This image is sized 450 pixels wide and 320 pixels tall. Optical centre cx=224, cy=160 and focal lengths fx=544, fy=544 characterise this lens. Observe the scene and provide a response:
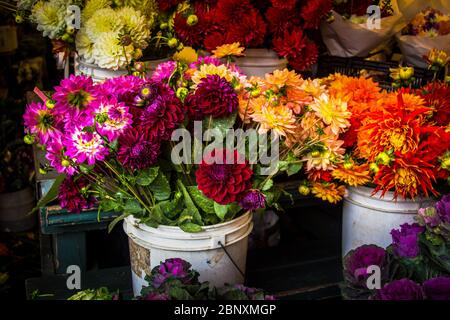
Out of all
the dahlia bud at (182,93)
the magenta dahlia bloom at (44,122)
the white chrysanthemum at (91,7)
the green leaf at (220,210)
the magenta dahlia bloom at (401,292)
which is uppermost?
the white chrysanthemum at (91,7)

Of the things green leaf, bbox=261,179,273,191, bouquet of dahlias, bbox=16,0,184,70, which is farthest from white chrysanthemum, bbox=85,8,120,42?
green leaf, bbox=261,179,273,191

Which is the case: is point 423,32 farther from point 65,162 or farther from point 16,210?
point 16,210

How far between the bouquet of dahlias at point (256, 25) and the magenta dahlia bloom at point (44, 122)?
0.45 m

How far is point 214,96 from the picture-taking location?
31.3 inches

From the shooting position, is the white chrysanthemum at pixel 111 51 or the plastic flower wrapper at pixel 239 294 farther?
the white chrysanthemum at pixel 111 51

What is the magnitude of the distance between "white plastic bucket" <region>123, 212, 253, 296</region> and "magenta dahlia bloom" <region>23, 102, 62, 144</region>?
0.63 feet

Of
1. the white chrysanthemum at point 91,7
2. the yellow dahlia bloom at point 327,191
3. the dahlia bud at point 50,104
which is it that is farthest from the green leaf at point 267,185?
the white chrysanthemum at point 91,7

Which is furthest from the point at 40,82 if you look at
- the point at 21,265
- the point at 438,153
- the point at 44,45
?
the point at 438,153

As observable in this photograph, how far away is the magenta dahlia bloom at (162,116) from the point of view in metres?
0.77

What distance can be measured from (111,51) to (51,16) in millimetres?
191

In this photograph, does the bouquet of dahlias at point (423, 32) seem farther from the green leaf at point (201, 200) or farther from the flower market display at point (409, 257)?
the green leaf at point (201, 200)

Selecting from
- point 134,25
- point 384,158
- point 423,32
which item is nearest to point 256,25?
point 134,25

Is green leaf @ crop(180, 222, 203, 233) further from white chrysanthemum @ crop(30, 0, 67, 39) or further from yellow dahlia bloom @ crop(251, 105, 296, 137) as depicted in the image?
white chrysanthemum @ crop(30, 0, 67, 39)

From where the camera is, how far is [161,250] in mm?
868
